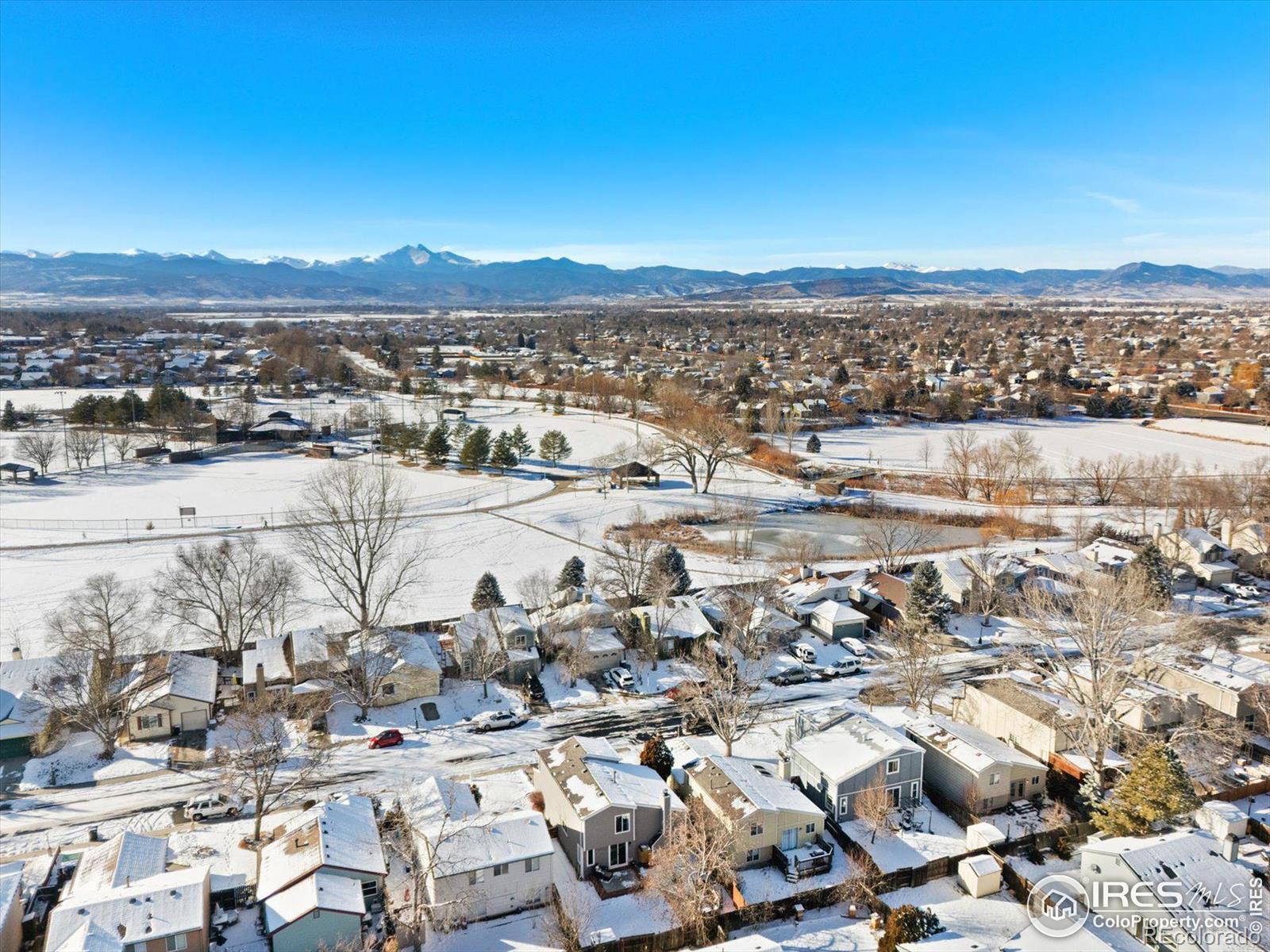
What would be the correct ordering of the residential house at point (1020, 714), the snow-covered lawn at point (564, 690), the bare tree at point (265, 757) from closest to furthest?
the bare tree at point (265, 757)
the residential house at point (1020, 714)
the snow-covered lawn at point (564, 690)

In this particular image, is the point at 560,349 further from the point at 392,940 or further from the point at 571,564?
the point at 392,940

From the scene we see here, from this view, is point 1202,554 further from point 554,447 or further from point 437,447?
point 437,447

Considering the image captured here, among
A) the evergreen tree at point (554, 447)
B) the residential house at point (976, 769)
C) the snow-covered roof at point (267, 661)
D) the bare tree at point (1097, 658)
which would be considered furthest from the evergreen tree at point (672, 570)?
Answer: the evergreen tree at point (554, 447)

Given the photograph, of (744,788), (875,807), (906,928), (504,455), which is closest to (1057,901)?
(906,928)

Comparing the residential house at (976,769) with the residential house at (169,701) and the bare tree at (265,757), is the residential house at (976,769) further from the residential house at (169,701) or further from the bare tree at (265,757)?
the residential house at (169,701)

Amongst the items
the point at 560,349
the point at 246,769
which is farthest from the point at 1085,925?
Answer: the point at 560,349

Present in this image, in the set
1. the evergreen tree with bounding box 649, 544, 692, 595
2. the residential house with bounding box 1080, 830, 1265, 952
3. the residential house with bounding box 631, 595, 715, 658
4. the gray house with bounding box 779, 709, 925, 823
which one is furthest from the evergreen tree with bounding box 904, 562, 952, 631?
the residential house with bounding box 1080, 830, 1265, 952

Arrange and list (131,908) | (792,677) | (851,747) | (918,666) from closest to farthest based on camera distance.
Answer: (131,908) → (851,747) → (918,666) → (792,677)
